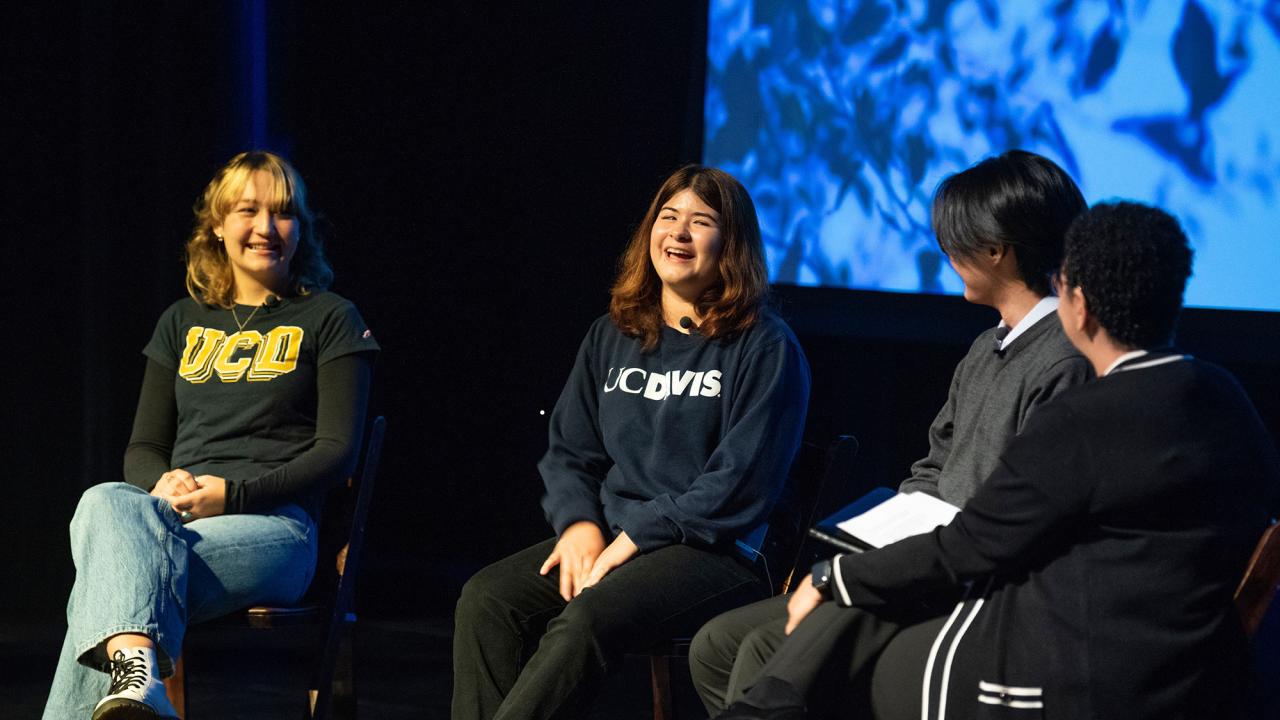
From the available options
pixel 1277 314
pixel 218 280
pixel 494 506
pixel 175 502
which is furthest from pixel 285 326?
pixel 1277 314

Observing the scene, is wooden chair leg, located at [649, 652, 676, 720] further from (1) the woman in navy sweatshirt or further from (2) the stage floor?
(2) the stage floor

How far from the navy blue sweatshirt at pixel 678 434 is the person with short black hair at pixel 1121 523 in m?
0.69

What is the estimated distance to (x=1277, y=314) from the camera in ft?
9.23

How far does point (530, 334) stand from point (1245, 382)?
2.03 m

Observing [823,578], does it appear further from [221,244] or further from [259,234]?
[221,244]

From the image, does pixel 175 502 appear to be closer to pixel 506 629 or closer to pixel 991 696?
pixel 506 629

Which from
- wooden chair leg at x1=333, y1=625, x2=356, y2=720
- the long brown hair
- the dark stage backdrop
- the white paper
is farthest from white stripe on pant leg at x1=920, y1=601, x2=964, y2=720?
the dark stage backdrop

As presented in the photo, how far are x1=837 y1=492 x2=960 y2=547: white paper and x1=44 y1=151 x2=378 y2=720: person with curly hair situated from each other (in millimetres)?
1155

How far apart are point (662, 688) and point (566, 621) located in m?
0.35

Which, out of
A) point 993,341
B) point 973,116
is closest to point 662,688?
point 993,341

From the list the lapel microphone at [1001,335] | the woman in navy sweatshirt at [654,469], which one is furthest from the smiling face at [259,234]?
the lapel microphone at [1001,335]

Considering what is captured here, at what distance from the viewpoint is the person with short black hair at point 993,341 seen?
192cm

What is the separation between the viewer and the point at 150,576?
2.19 metres

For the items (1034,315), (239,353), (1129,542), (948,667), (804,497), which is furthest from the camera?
(239,353)
